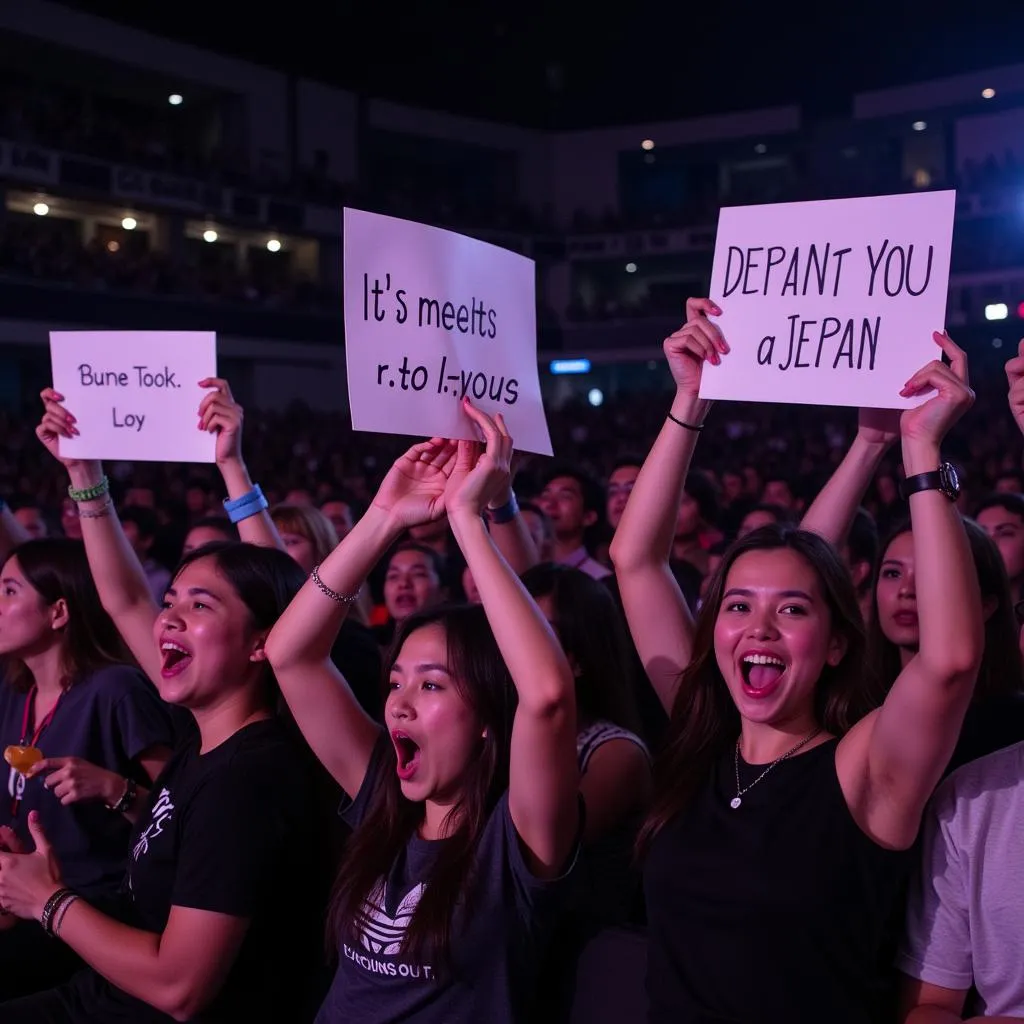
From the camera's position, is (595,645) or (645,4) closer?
(595,645)

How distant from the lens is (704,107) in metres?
28.5

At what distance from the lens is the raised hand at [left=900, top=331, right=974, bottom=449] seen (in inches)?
74.2

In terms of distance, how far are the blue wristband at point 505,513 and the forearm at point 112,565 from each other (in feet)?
2.87

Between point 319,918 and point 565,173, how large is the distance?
29.5m

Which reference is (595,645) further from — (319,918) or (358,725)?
(319,918)

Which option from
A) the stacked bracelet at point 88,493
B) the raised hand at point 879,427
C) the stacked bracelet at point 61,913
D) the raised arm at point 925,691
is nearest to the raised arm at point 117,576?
the stacked bracelet at point 88,493

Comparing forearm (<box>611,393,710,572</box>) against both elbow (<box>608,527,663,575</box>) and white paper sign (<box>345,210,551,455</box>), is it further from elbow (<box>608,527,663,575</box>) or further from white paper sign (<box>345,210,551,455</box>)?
white paper sign (<box>345,210,551,455</box>)

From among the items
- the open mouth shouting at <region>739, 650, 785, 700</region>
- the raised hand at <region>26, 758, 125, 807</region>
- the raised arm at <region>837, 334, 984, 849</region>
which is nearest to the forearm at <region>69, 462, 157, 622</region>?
the raised hand at <region>26, 758, 125, 807</region>

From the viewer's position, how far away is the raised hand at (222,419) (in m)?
3.29

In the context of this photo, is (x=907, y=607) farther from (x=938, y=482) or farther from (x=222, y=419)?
(x=222, y=419)

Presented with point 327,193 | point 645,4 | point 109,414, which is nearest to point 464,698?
point 109,414

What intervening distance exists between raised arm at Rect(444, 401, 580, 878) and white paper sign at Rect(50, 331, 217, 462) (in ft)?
4.97

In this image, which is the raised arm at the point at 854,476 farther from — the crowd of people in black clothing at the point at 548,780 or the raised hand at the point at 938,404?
the raised hand at the point at 938,404

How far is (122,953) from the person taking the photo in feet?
7.52
